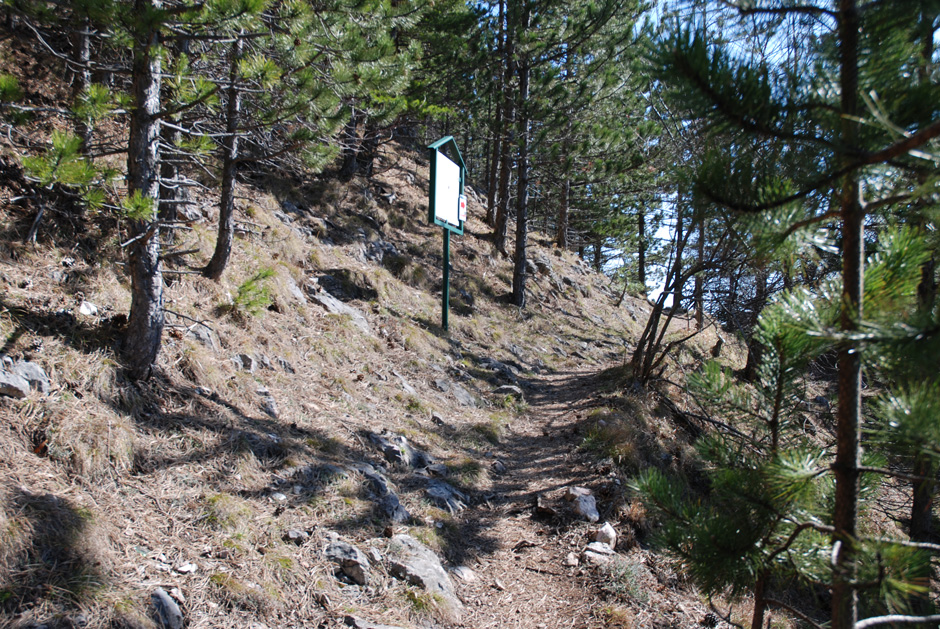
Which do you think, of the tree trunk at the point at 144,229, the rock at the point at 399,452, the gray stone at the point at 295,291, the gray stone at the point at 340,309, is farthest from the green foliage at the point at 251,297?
the gray stone at the point at 340,309

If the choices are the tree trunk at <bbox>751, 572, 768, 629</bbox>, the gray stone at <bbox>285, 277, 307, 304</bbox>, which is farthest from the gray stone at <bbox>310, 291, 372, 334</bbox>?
the tree trunk at <bbox>751, 572, 768, 629</bbox>

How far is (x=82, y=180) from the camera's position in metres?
3.11

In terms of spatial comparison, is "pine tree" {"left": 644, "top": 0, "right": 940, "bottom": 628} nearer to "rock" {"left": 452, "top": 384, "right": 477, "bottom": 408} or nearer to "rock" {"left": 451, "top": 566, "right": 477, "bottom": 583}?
"rock" {"left": 451, "top": 566, "right": 477, "bottom": 583}

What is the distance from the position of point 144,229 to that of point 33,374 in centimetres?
133

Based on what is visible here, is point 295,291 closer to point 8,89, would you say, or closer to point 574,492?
point 8,89

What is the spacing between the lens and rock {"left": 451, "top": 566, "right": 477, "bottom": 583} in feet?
12.9

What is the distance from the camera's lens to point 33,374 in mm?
3432

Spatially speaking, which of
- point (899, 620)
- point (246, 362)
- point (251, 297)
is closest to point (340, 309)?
point (251, 297)

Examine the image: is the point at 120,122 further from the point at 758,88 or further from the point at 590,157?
the point at 590,157

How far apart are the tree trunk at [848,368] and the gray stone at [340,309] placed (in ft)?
23.3

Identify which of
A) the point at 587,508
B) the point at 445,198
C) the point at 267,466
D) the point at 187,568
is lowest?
the point at 587,508

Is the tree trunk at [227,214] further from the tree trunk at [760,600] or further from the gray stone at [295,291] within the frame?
the tree trunk at [760,600]

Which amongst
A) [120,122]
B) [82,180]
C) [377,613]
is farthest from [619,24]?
[377,613]

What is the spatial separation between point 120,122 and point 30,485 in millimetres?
5920
